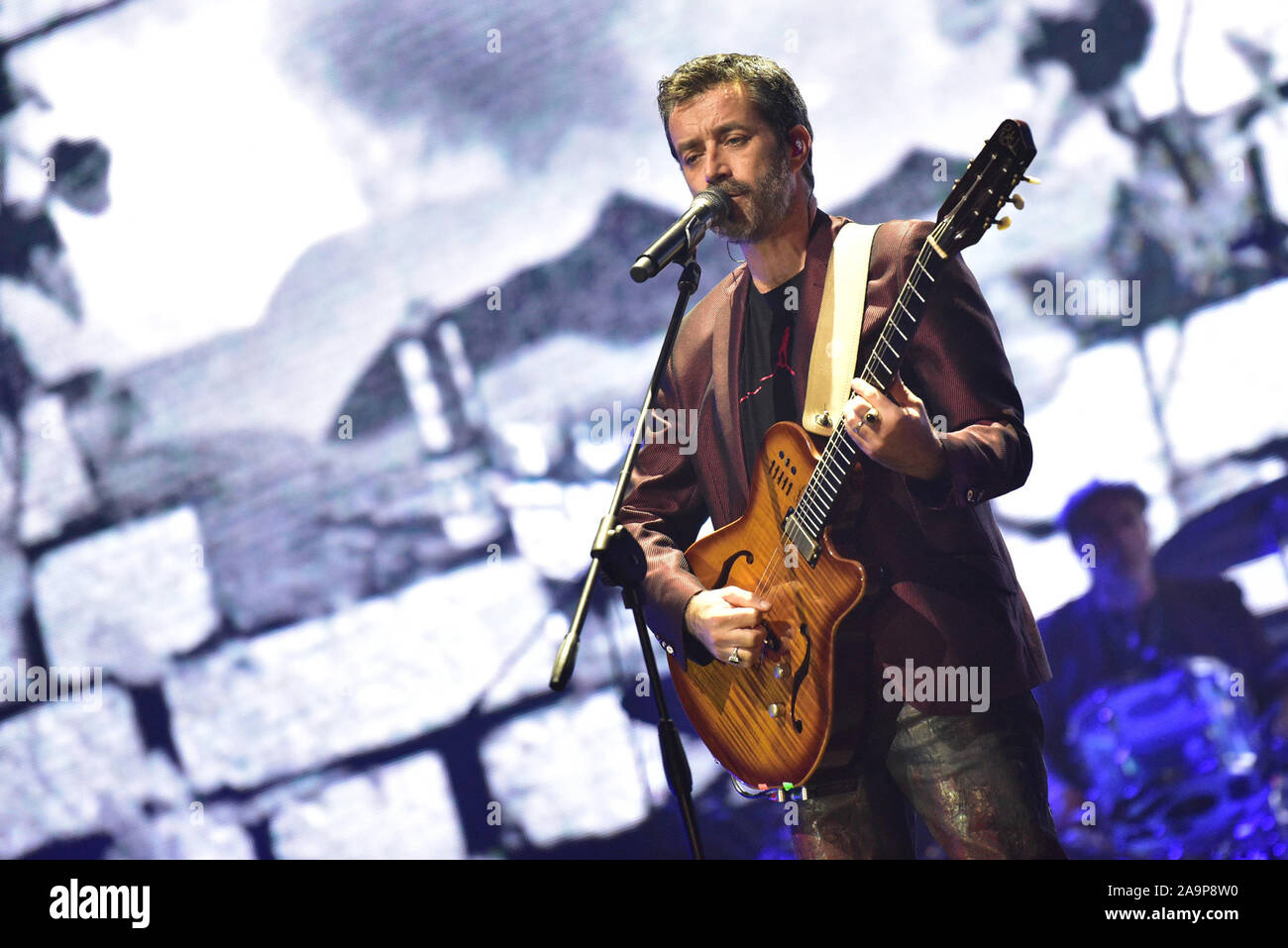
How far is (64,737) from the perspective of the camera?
434 cm

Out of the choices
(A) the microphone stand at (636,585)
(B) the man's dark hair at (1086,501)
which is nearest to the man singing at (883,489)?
(A) the microphone stand at (636,585)

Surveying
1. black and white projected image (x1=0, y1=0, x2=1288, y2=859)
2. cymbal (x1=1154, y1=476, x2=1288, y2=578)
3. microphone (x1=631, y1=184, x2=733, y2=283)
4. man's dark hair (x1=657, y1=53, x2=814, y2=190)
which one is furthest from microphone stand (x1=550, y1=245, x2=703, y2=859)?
cymbal (x1=1154, y1=476, x2=1288, y2=578)

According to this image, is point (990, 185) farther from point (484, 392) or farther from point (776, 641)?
point (484, 392)

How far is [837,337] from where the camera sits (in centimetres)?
240

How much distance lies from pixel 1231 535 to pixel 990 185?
2.07 metres

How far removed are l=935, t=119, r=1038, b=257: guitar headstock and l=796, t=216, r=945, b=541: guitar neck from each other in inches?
1.2

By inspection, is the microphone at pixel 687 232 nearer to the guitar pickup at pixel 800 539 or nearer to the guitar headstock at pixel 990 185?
the guitar headstock at pixel 990 185

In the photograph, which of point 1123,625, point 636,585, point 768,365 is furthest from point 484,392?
point 1123,625

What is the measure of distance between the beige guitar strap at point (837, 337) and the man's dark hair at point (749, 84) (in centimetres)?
31

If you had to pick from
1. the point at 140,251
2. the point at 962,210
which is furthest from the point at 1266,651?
the point at 140,251

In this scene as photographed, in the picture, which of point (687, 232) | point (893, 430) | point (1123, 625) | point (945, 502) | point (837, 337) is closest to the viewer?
point (893, 430)
